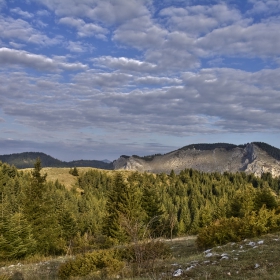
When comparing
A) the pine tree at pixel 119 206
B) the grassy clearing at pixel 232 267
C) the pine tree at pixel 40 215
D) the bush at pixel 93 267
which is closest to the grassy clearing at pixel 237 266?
the grassy clearing at pixel 232 267

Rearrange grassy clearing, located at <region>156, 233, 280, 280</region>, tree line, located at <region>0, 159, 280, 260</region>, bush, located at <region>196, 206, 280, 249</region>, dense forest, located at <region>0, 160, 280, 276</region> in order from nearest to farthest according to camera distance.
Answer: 1. grassy clearing, located at <region>156, 233, 280, 280</region>
2. bush, located at <region>196, 206, 280, 249</region>
3. dense forest, located at <region>0, 160, 280, 276</region>
4. tree line, located at <region>0, 159, 280, 260</region>

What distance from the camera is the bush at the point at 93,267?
37.6 ft

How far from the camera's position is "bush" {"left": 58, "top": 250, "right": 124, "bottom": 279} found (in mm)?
11445

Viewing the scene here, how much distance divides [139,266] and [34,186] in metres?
29.0

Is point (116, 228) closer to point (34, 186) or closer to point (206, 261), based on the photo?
point (34, 186)

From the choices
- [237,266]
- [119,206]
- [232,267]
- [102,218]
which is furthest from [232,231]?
[102,218]

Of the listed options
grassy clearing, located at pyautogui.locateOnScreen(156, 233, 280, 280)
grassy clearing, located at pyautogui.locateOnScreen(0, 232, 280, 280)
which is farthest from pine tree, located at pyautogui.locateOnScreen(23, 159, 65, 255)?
grassy clearing, located at pyautogui.locateOnScreen(156, 233, 280, 280)

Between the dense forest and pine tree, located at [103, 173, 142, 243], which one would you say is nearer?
the dense forest

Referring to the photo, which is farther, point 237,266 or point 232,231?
point 232,231

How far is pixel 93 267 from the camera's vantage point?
40.7 ft

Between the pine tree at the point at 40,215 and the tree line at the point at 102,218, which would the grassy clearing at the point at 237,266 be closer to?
the tree line at the point at 102,218

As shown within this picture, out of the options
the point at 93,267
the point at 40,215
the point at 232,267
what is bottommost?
the point at 40,215

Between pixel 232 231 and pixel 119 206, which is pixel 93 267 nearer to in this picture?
pixel 232 231

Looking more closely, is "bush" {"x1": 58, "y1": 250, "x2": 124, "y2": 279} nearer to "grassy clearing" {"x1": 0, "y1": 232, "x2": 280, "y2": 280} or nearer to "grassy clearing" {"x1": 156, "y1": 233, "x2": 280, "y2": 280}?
"grassy clearing" {"x1": 0, "y1": 232, "x2": 280, "y2": 280}
